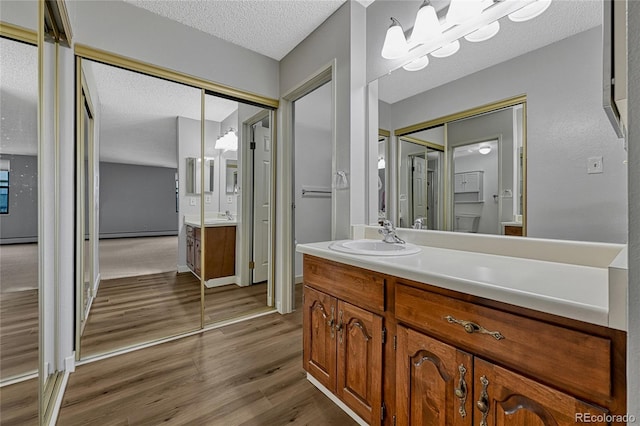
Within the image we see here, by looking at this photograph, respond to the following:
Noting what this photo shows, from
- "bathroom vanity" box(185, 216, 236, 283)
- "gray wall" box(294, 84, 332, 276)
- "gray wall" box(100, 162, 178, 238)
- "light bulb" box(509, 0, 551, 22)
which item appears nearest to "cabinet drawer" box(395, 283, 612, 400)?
"light bulb" box(509, 0, 551, 22)

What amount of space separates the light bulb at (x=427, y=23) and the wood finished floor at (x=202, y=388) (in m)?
2.10

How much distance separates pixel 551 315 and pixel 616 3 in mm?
699

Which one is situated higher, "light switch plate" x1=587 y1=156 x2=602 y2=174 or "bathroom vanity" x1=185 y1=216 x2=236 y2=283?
"light switch plate" x1=587 y1=156 x2=602 y2=174

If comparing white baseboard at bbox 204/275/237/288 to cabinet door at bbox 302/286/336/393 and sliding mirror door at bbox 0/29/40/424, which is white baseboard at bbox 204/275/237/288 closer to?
cabinet door at bbox 302/286/336/393

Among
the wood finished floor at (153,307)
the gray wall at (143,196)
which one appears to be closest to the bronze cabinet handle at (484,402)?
the wood finished floor at (153,307)

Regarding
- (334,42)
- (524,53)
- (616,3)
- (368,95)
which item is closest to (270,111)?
(334,42)

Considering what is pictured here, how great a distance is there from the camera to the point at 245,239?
308 cm

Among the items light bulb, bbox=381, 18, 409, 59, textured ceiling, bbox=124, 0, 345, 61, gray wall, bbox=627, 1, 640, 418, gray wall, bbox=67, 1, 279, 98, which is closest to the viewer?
gray wall, bbox=627, 1, 640, 418

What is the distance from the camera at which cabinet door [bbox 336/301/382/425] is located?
1.17 meters

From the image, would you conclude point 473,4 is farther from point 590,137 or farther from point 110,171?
point 110,171

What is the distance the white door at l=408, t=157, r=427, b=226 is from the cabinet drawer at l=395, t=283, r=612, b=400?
79 cm

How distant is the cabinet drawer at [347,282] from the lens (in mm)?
1187

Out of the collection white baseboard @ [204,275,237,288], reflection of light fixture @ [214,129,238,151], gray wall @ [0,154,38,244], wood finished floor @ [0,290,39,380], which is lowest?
white baseboard @ [204,275,237,288]

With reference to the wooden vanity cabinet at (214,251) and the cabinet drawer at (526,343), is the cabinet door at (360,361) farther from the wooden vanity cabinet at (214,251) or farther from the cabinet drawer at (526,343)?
the wooden vanity cabinet at (214,251)
